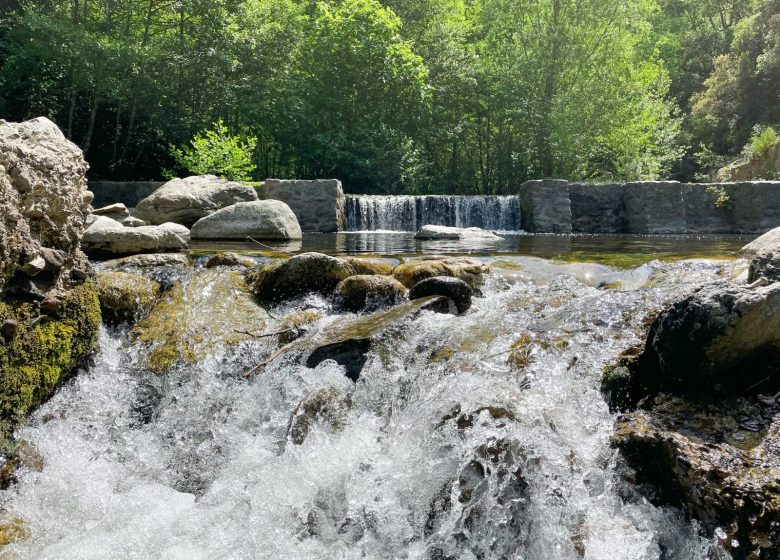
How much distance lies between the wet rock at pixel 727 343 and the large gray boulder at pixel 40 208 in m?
3.52

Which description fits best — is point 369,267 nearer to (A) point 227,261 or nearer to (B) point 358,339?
(A) point 227,261

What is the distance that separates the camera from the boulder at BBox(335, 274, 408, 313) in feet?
16.9

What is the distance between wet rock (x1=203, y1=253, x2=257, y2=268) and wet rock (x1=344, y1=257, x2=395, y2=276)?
1022 mm

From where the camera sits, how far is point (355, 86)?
1723 centimetres

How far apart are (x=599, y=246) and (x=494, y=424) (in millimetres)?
6919

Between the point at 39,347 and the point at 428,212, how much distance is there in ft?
34.3

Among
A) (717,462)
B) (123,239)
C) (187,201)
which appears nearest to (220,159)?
(187,201)

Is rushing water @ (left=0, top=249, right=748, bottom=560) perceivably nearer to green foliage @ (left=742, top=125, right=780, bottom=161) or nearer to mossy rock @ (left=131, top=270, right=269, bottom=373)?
mossy rock @ (left=131, top=270, right=269, bottom=373)

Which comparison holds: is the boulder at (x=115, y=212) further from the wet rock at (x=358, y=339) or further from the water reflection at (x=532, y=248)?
the wet rock at (x=358, y=339)

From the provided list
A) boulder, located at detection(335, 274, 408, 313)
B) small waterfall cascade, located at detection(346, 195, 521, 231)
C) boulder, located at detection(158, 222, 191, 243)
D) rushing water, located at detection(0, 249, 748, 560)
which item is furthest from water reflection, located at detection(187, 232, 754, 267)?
rushing water, located at detection(0, 249, 748, 560)

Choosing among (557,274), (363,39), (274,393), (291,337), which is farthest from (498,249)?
(363,39)

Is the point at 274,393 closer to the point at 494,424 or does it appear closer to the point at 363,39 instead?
the point at 494,424

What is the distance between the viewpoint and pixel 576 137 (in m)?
18.1

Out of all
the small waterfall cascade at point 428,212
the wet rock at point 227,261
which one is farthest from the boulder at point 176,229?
the small waterfall cascade at point 428,212
